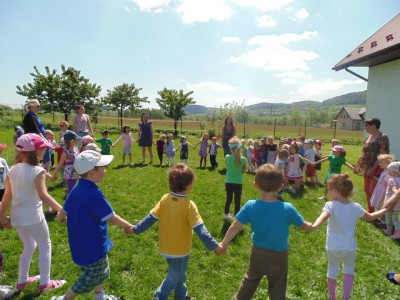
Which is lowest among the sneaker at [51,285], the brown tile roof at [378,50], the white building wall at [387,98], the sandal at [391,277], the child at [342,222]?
the sandal at [391,277]

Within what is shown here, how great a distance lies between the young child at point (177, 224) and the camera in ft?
9.36

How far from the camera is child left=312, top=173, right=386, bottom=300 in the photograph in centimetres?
322

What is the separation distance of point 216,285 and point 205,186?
504cm

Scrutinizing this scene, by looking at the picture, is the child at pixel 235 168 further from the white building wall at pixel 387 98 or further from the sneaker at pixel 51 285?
the white building wall at pixel 387 98

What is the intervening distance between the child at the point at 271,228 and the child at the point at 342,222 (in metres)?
0.67

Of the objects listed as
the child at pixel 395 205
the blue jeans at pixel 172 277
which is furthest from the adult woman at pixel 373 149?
the blue jeans at pixel 172 277

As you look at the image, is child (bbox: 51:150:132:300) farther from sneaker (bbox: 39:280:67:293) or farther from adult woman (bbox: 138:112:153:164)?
adult woman (bbox: 138:112:153:164)

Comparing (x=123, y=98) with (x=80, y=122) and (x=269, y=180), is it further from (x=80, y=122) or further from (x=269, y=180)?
(x=269, y=180)

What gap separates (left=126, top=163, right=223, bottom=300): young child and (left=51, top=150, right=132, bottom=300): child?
38cm

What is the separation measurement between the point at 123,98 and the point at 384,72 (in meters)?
26.4

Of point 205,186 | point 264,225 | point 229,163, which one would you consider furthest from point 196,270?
point 205,186

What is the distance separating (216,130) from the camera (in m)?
30.7

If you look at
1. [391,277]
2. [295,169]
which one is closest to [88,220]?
[391,277]

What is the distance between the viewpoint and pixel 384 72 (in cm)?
1404
